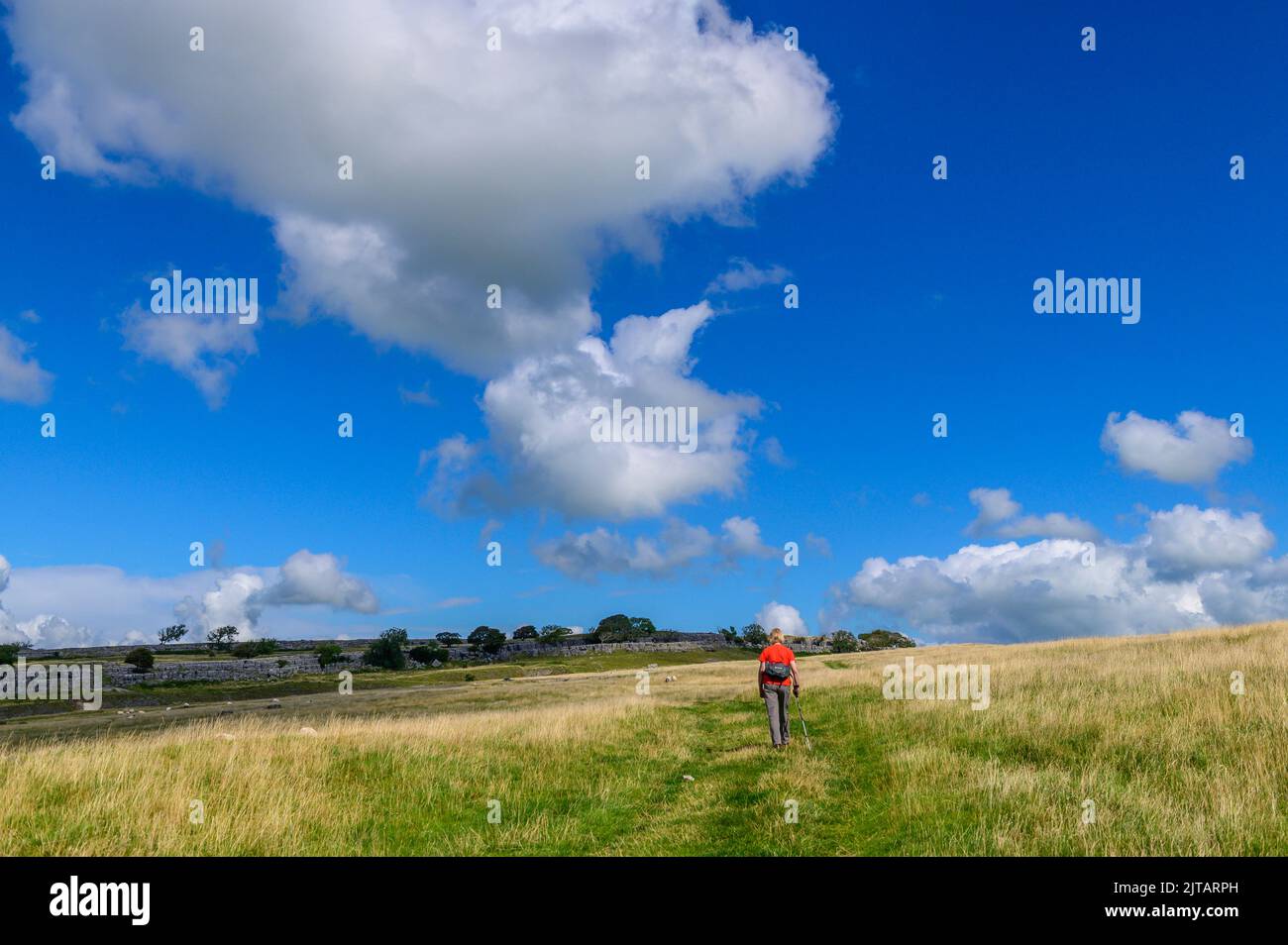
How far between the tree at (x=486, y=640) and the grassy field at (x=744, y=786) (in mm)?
146645

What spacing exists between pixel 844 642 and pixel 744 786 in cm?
13957

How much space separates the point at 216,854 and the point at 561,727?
11.7m

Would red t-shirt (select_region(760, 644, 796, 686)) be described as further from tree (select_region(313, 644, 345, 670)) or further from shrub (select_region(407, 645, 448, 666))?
shrub (select_region(407, 645, 448, 666))

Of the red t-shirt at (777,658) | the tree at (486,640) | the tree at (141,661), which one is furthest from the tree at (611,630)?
the red t-shirt at (777,658)

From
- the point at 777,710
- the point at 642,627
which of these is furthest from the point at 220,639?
the point at 777,710

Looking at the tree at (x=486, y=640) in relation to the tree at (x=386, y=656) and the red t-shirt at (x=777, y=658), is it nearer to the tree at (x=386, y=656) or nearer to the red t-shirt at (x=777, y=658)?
the tree at (x=386, y=656)

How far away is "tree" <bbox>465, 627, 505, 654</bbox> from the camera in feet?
529

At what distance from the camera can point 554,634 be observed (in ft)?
587

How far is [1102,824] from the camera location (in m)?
9.06

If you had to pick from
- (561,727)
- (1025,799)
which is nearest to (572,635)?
(561,727)

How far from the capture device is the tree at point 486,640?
161m

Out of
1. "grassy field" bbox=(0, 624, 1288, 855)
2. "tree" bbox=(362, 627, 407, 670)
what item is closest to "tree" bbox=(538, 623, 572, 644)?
"tree" bbox=(362, 627, 407, 670)
